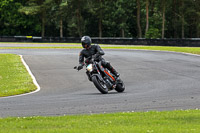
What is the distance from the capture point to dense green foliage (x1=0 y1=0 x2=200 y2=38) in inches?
2739

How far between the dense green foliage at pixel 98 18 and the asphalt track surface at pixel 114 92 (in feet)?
143

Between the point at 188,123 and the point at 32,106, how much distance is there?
4.33 m

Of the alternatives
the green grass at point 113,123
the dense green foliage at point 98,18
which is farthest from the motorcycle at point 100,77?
the dense green foliage at point 98,18

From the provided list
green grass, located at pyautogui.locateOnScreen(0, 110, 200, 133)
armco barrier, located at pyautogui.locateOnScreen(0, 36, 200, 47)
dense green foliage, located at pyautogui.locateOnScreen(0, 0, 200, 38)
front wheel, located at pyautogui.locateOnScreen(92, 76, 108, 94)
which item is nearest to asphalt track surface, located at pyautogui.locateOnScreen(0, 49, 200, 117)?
front wheel, located at pyautogui.locateOnScreen(92, 76, 108, 94)

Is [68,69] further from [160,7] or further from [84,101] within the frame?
[160,7]

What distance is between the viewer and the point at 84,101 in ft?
37.6

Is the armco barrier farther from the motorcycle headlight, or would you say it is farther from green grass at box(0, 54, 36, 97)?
the motorcycle headlight

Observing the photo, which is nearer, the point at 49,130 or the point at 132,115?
the point at 49,130

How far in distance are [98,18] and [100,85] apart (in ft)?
197

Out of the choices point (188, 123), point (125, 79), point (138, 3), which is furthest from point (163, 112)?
point (138, 3)

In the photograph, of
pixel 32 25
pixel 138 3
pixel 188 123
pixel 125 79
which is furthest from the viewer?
pixel 32 25

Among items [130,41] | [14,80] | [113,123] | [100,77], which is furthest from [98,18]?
[113,123]

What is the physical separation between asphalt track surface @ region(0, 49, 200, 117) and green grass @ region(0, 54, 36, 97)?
1.77ft

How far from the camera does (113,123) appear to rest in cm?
788
